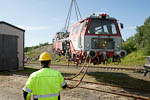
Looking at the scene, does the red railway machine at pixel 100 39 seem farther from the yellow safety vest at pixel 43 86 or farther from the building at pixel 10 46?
the building at pixel 10 46

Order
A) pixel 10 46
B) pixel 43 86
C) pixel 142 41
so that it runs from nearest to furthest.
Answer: pixel 43 86 → pixel 10 46 → pixel 142 41

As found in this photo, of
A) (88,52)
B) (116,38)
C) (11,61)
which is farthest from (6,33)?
(116,38)

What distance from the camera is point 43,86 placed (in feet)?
9.46

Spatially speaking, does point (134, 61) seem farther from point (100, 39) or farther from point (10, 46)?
point (10, 46)

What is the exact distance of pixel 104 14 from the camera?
9.70 meters

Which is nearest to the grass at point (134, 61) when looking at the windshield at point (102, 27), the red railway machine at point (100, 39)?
the red railway machine at point (100, 39)

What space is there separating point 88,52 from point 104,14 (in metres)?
2.63

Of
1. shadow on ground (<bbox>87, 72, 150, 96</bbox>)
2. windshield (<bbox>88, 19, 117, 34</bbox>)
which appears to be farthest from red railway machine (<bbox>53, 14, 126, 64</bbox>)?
shadow on ground (<bbox>87, 72, 150, 96</bbox>)

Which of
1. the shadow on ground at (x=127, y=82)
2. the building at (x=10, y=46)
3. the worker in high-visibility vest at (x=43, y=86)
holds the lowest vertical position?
the shadow on ground at (x=127, y=82)

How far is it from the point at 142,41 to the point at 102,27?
83.1 ft

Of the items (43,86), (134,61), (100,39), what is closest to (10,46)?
(100,39)

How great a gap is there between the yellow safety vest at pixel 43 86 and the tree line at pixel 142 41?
2809cm

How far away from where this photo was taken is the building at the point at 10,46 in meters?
13.6

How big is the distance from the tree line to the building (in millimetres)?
21850
